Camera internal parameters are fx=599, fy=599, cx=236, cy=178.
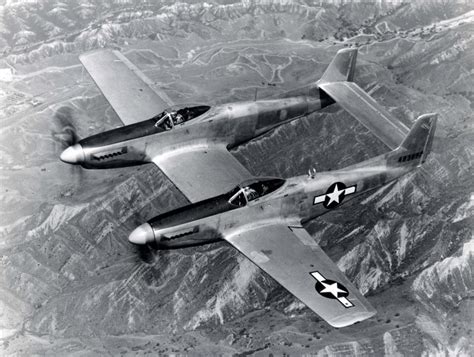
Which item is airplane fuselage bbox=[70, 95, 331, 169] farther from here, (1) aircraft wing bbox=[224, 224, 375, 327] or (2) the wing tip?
(2) the wing tip

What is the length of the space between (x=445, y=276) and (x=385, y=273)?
422cm

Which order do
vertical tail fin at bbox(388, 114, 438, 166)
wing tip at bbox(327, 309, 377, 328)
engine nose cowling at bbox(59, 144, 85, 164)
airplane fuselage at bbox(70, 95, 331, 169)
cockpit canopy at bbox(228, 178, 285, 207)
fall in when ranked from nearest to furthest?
wing tip at bbox(327, 309, 377, 328) < cockpit canopy at bbox(228, 178, 285, 207) < engine nose cowling at bbox(59, 144, 85, 164) < vertical tail fin at bbox(388, 114, 438, 166) < airplane fuselage at bbox(70, 95, 331, 169)

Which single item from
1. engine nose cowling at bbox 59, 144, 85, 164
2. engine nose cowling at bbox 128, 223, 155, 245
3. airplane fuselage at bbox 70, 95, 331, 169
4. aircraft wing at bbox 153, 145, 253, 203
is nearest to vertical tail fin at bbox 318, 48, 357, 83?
airplane fuselage at bbox 70, 95, 331, 169

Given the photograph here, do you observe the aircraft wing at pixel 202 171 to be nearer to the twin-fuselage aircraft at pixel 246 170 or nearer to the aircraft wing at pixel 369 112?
the twin-fuselage aircraft at pixel 246 170

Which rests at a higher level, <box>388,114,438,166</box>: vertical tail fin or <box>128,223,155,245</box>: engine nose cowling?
<box>128,223,155,245</box>: engine nose cowling

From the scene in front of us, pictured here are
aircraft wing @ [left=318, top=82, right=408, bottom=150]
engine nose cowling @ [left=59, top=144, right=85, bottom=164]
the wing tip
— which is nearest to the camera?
the wing tip

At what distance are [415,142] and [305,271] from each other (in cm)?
1040

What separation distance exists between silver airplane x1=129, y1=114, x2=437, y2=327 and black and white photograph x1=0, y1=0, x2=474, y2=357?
0.09 m

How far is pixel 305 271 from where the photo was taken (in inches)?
976

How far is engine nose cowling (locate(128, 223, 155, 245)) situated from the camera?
24500 millimetres

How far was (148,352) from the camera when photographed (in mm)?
42812

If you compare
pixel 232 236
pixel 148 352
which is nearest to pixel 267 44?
pixel 148 352

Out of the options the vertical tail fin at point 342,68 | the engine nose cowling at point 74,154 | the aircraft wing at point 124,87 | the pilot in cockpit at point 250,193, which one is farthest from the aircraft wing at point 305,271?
the vertical tail fin at point 342,68

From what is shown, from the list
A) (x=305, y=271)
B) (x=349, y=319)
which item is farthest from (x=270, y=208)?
(x=349, y=319)
